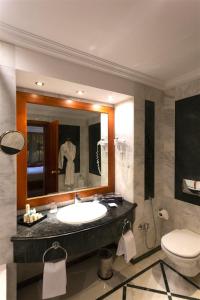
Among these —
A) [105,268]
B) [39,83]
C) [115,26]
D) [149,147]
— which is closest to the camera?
[115,26]

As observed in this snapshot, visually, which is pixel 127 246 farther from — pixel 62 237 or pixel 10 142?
pixel 10 142

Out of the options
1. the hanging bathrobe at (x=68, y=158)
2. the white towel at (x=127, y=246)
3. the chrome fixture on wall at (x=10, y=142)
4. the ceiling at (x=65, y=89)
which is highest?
the ceiling at (x=65, y=89)

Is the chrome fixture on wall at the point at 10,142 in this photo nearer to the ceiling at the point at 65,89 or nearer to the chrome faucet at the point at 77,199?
the ceiling at the point at 65,89

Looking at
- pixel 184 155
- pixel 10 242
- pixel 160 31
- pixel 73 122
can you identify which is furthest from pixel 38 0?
pixel 184 155

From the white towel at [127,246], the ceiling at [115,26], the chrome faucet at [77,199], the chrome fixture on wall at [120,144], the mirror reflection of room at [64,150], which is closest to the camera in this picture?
the ceiling at [115,26]

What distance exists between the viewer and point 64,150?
2.15m

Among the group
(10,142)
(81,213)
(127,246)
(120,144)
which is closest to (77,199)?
(81,213)

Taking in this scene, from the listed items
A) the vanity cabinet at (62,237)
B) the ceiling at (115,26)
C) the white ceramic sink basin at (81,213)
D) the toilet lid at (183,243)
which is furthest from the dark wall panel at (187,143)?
the white ceramic sink basin at (81,213)

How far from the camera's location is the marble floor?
175 cm

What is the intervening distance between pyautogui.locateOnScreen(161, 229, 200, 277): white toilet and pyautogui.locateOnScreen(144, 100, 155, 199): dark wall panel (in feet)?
1.85

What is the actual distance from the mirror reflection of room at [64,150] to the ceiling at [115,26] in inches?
29.3

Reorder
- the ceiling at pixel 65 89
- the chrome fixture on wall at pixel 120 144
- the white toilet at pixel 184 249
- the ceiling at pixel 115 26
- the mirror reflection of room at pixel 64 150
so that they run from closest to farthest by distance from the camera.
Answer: the ceiling at pixel 115 26 < the ceiling at pixel 65 89 < the white toilet at pixel 184 249 < the mirror reflection of room at pixel 64 150 < the chrome fixture on wall at pixel 120 144

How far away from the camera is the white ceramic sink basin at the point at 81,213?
1.60 metres

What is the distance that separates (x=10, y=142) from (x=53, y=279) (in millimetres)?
1132
